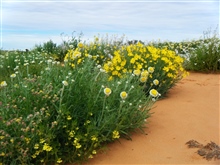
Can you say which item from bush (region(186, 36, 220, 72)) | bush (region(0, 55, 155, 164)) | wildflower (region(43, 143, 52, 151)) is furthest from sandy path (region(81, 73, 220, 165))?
bush (region(186, 36, 220, 72))

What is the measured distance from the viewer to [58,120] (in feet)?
12.2

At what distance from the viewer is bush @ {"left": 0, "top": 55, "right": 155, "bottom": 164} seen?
3.61 meters

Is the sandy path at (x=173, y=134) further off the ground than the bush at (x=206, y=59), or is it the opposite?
the bush at (x=206, y=59)

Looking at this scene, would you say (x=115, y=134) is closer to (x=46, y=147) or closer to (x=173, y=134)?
(x=46, y=147)

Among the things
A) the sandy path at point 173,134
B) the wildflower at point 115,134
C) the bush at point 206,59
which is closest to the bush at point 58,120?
the wildflower at point 115,134

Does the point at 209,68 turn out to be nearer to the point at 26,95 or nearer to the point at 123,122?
the point at 123,122

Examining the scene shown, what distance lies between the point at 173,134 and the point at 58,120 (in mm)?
1758

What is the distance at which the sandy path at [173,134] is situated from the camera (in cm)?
409

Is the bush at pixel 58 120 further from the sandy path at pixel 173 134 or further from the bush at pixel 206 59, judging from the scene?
the bush at pixel 206 59

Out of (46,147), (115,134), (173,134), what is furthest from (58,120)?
(173,134)

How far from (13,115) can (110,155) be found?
1.21m

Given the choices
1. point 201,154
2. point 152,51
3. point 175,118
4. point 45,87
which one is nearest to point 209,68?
point 152,51

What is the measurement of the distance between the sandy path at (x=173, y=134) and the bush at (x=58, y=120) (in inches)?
8.5

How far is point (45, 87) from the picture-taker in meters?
4.04
